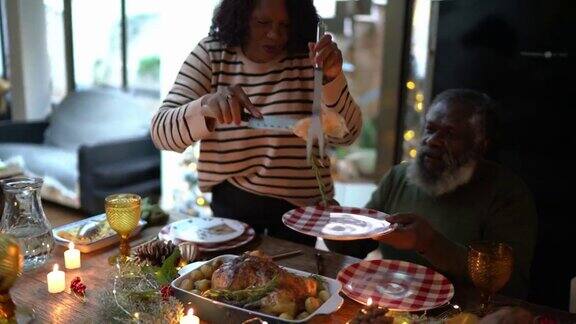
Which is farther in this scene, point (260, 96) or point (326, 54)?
point (260, 96)

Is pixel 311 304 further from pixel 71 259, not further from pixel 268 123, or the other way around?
pixel 71 259

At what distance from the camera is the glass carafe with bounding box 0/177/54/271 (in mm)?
1324

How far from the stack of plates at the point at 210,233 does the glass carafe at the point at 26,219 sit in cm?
32

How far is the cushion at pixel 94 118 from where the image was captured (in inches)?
170

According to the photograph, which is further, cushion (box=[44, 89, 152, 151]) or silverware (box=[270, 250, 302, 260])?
cushion (box=[44, 89, 152, 151])

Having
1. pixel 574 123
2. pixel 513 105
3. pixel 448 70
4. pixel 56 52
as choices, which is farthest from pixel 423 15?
pixel 56 52

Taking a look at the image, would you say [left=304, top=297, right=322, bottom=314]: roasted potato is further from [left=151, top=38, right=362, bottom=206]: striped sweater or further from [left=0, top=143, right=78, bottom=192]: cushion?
[left=0, top=143, right=78, bottom=192]: cushion

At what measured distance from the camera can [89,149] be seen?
3703 mm

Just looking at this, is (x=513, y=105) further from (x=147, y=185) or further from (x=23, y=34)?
(x=23, y=34)

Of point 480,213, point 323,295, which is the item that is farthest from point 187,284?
point 480,213

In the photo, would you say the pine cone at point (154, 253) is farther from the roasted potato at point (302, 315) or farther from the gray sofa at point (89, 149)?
the gray sofa at point (89, 149)

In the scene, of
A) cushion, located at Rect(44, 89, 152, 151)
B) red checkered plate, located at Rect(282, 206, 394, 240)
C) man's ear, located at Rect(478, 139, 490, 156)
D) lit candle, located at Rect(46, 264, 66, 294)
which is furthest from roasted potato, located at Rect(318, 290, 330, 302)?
cushion, located at Rect(44, 89, 152, 151)

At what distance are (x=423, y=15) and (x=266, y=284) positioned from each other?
6.94 ft

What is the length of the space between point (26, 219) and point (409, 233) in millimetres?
969
